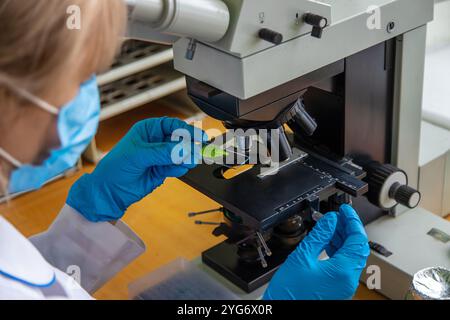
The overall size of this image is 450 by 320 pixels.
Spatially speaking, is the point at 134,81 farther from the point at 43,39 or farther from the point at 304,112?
the point at 43,39

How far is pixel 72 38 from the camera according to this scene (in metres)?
0.66

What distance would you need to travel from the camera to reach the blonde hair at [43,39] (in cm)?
64

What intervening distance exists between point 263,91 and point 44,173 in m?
0.36

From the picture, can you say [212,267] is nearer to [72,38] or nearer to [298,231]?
[298,231]

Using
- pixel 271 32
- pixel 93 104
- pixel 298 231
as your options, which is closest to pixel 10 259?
pixel 93 104

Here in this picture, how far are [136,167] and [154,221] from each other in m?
0.51

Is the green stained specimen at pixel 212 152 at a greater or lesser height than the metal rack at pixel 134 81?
greater

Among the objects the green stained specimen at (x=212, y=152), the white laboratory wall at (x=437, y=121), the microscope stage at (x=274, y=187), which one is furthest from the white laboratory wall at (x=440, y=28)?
the green stained specimen at (x=212, y=152)

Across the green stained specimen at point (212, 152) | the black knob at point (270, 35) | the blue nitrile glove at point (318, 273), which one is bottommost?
the blue nitrile glove at point (318, 273)

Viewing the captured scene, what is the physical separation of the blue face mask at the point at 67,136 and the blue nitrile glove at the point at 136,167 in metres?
0.33

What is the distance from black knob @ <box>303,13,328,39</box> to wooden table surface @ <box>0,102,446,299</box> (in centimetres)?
63

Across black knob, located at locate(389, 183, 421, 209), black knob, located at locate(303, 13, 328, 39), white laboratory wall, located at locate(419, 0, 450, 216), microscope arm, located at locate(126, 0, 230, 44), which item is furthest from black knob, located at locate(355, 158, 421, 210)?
microscope arm, located at locate(126, 0, 230, 44)

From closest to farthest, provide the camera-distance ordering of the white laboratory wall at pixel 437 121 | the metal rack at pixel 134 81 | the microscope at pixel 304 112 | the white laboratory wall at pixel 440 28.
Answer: the microscope at pixel 304 112 < the white laboratory wall at pixel 437 121 < the white laboratory wall at pixel 440 28 < the metal rack at pixel 134 81

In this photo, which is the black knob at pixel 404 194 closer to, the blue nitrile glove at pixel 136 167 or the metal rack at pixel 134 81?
the blue nitrile glove at pixel 136 167
